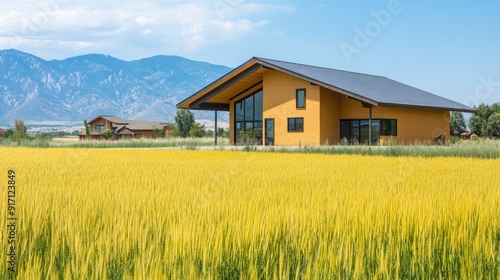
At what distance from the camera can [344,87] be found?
27266 millimetres

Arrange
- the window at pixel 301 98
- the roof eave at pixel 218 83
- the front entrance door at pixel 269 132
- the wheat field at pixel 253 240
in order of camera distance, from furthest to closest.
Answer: the front entrance door at pixel 269 132 → the window at pixel 301 98 → the roof eave at pixel 218 83 → the wheat field at pixel 253 240

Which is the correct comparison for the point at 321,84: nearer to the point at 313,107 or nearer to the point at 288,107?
the point at 313,107

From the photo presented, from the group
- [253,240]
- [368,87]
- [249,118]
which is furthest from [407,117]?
[253,240]

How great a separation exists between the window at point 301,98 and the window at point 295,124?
83 cm

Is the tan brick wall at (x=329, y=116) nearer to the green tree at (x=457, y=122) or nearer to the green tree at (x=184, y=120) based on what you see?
the green tree at (x=457, y=122)

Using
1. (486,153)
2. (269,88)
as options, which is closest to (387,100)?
(269,88)

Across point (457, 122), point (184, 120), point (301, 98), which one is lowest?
point (457, 122)

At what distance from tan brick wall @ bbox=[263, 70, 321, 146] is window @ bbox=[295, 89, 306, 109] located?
186 mm

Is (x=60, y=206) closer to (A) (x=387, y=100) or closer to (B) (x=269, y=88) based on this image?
(A) (x=387, y=100)

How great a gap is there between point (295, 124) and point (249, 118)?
14.8 ft

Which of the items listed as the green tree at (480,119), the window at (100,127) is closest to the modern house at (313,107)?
the green tree at (480,119)

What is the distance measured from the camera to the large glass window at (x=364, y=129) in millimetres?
29867

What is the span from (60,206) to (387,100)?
24039mm

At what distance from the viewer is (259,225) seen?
348 cm
